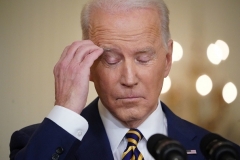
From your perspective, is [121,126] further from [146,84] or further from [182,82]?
[182,82]

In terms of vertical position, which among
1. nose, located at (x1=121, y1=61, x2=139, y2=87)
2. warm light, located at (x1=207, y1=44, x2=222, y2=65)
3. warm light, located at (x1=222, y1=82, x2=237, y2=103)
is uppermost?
nose, located at (x1=121, y1=61, x2=139, y2=87)

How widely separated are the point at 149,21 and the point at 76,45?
1.00 ft

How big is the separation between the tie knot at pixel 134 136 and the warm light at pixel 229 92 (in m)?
1.25

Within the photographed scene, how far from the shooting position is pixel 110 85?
1.39 metres

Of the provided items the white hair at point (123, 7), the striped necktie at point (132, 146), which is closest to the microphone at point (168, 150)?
the striped necktie at point (132, 146)

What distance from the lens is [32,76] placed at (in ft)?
7.82

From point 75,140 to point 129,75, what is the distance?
12.2 inches

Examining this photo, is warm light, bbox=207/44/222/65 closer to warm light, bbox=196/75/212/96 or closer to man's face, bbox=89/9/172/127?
warm light, bbox=196/75/212/96

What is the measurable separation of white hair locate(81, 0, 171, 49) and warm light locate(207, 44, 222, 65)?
107 centimetres

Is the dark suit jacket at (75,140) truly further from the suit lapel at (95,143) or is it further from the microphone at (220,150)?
the microphone at (220,150)

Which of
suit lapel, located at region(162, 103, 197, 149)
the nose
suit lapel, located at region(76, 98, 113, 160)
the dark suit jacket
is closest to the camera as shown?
the dark suit jacket

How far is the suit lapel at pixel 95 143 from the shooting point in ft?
4.76

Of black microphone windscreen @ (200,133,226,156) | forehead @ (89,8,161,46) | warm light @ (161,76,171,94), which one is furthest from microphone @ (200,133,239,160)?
warm light @ (161,76,171,94)

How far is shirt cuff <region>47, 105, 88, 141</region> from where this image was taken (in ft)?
4.00
